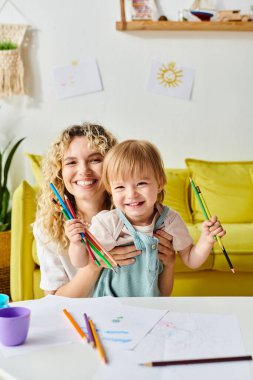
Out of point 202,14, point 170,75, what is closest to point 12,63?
point 170,75

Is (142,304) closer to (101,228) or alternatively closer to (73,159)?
(101,228)

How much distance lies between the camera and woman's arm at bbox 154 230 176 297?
5.49ft

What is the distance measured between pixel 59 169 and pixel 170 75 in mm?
2060

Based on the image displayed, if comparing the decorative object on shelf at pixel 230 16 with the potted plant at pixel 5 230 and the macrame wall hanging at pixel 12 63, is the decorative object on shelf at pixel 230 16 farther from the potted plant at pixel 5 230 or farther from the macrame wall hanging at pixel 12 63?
the potted plant at pixel 5 230


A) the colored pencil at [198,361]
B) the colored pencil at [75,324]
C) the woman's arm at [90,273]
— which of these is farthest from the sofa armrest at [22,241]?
the colored pencil at [198,361]

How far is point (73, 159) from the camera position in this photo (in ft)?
5.84

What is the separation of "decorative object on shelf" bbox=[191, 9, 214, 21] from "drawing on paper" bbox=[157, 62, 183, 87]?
340 mm

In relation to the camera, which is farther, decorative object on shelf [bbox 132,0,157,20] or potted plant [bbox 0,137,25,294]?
decorative object on shelf [bbox 132,0,157,20]

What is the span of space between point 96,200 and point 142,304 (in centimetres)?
53

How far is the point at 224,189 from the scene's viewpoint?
10.8 ft

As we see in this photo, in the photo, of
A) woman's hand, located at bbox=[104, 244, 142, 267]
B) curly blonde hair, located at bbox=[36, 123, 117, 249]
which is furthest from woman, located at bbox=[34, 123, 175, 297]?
woman's hand, located at bbox=[104, 244, 142, 267]

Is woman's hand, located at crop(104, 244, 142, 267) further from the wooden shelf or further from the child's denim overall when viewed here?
the wooden shelf

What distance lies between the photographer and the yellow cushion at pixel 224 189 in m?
3.21

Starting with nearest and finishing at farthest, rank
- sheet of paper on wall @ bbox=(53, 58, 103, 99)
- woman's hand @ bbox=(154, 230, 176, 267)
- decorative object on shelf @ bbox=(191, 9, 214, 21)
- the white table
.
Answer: the white table → woman's hand @ bbox=(154, 230, 176, 267) → decorative object on shelf @ bbox=(191, 9, 214, 21) → sheet of paper on wall @ bbox=(53, 58, 103, 99)
